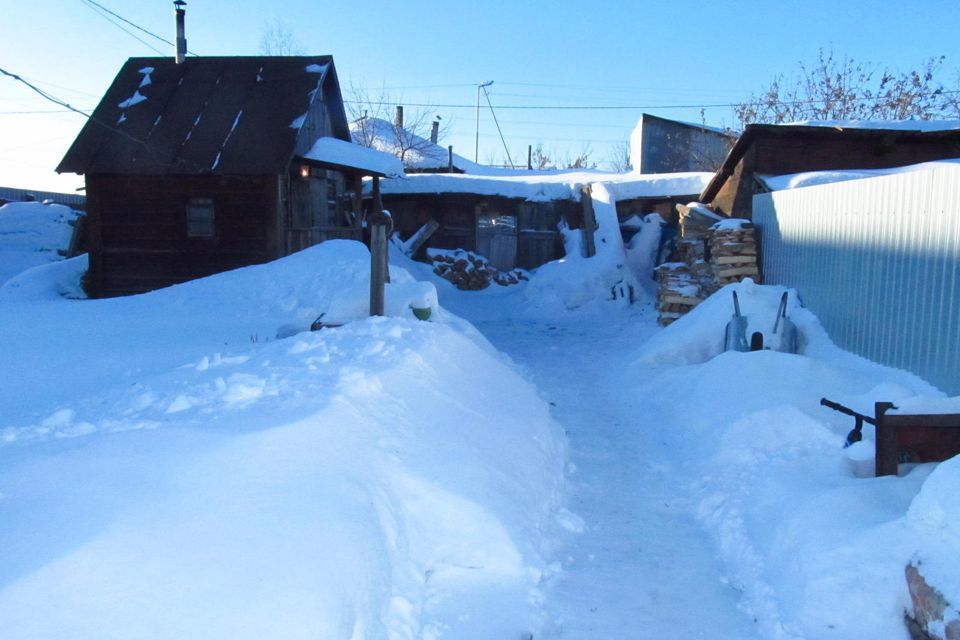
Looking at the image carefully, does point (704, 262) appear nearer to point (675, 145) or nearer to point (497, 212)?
point (497, 212)

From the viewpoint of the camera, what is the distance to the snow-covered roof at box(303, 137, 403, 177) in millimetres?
16489

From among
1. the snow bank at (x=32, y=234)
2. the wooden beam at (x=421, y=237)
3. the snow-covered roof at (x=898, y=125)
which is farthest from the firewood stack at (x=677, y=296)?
the snow bank at (x=32, y=234)

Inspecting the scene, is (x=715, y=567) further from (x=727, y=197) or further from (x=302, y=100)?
(x=302, y=100)

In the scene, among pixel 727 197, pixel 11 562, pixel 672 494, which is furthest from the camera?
pixel 727 197

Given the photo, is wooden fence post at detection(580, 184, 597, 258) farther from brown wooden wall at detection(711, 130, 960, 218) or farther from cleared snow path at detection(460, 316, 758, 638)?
cleared snow path at detection(460, 316, 758, 638)

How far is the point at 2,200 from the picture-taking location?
29250 millimetres

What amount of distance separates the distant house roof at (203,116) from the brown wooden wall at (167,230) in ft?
1.64

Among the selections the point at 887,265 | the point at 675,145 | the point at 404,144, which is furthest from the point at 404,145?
the point at 887,265

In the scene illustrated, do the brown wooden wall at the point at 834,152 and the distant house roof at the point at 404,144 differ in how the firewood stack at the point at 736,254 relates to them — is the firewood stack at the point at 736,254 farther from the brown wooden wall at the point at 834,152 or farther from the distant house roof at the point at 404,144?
the distant house roof at the point at 404,144

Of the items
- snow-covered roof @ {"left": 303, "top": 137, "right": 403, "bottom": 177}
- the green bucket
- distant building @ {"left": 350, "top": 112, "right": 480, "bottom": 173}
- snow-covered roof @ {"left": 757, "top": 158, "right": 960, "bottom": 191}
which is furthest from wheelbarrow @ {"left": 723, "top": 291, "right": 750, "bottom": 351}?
distant building @ {"left": 350, "top": 112, "right": 480, "bottom": 173}

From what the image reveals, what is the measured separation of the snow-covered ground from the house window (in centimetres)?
737

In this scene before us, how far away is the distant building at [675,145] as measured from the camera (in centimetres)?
2808

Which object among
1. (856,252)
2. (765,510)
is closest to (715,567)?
(765,510)

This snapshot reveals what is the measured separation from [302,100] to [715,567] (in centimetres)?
1444
